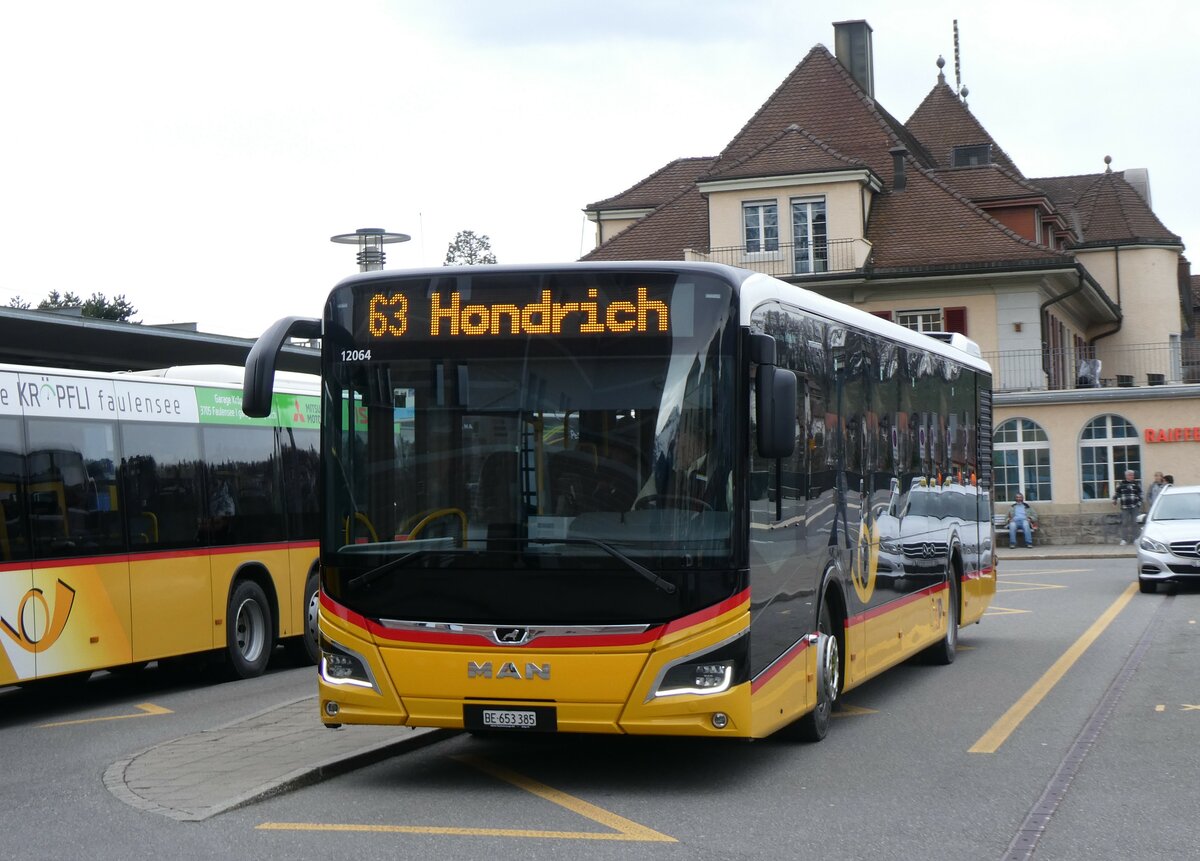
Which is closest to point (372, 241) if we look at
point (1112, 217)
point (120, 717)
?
point (120, 717)

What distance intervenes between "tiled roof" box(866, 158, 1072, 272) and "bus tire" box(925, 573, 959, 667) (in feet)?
102

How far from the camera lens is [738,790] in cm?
912

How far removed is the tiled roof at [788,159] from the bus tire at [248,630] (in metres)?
31.9

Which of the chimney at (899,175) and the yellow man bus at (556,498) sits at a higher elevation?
the chimney at (899,175)

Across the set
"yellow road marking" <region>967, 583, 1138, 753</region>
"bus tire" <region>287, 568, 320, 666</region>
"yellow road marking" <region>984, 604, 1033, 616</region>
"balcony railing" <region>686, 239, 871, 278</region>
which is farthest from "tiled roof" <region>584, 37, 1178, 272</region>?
"bus tire" <region>287, 568, 320, 666</region>

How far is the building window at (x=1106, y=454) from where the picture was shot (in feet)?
145

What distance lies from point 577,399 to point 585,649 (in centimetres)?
132

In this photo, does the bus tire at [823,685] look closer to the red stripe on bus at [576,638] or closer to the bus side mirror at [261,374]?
the red stripe on bus at [576,638]

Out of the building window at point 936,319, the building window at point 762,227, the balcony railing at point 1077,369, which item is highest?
the building window at point 762,227

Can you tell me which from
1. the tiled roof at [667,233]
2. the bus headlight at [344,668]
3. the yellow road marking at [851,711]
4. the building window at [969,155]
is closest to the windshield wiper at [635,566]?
the bus headlight at [344,668]

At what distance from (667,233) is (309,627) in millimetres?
33583

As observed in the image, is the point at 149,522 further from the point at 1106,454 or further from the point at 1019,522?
the point at 1106,454

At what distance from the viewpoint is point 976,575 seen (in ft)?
56.4

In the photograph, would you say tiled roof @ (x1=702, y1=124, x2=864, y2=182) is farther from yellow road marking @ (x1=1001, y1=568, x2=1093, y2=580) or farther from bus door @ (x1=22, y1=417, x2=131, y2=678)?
bus door @ (x1=22, y1=417, x2=131, y2=678)
